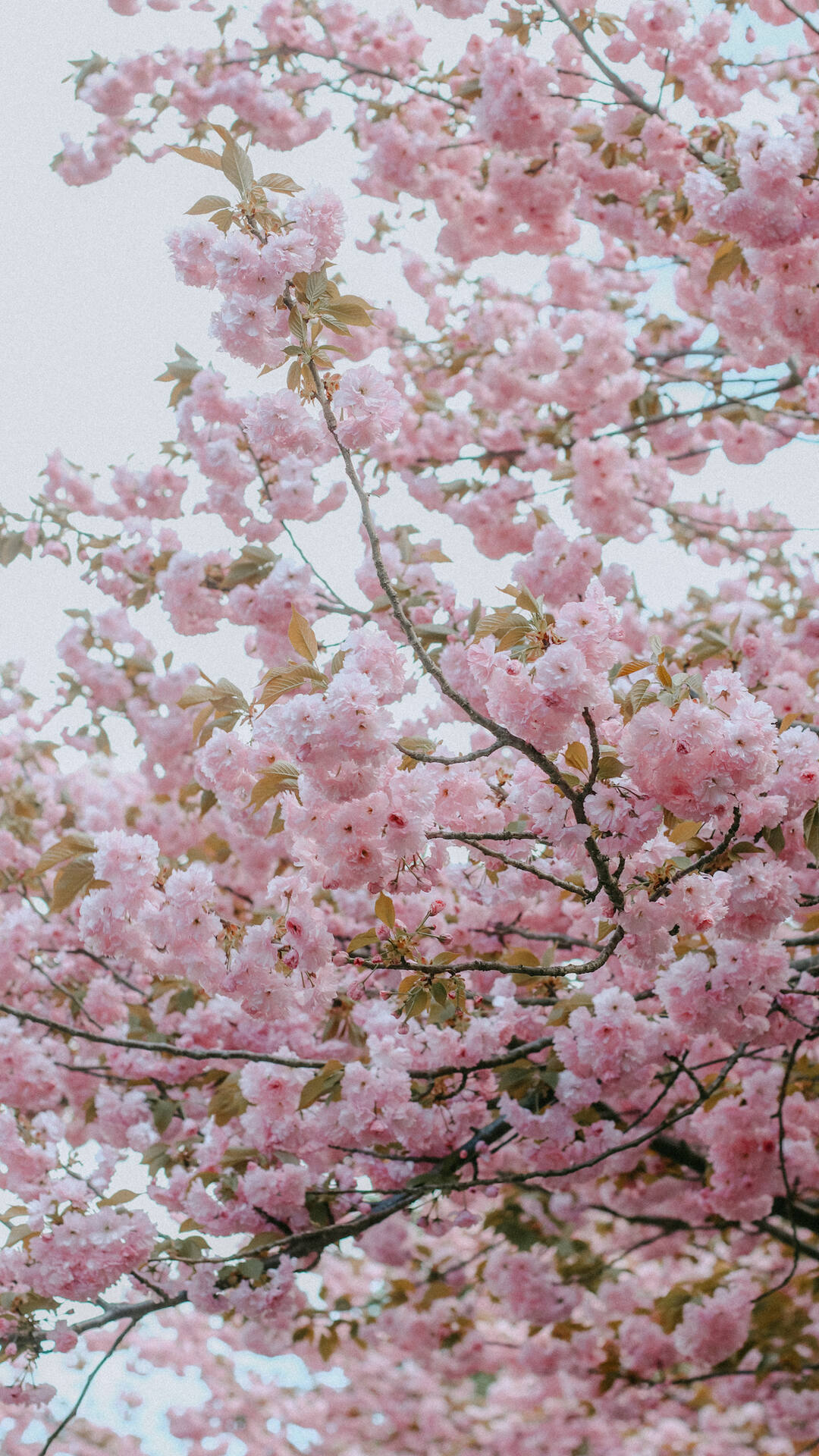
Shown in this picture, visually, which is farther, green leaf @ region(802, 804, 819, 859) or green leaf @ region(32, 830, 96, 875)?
green leaf @ region(32, 830, 96, 875)

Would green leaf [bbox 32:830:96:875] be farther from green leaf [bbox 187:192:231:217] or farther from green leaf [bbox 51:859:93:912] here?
green leaf [bbox 187:192:231:217]

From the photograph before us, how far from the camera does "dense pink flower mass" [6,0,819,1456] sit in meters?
1.93

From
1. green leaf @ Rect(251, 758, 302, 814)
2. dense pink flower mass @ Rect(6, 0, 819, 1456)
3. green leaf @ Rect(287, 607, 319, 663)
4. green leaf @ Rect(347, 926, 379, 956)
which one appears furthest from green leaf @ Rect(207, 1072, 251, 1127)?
green leaf @ Rect(287, 607, 319, 663)

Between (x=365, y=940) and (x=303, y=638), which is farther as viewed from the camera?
(x=365, y=940)

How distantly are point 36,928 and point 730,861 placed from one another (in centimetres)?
304

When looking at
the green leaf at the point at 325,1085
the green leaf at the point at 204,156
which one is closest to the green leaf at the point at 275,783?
the green leaf at the point at 325,1085

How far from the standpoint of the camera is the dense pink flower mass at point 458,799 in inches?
75.9

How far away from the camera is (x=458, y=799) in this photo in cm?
218

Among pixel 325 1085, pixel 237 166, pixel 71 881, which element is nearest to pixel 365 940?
pixel 71 881

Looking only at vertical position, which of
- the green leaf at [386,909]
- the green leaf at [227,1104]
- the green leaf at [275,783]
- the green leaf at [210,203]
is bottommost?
the green leaf at [227,1104]

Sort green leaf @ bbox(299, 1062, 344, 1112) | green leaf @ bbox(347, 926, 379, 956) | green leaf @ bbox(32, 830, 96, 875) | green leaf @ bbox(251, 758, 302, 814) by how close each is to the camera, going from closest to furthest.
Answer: green leaf @ bbox(251, 758, 302, 814) < green leaf @ bbox(347, 926, 379, 956) < green leaf @ bbox(32, 830, 96, 875) < green leaf @ bbox(299, 1062, 344, 1112)

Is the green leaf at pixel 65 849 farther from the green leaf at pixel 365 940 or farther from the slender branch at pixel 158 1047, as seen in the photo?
the green leaf at pixel 365 940

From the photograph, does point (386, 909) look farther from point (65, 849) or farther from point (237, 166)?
point (237, 166)

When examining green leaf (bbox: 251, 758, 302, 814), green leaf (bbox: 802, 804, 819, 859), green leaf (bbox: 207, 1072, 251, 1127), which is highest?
green leaf (bbox: 802, 804, 819, 859)
